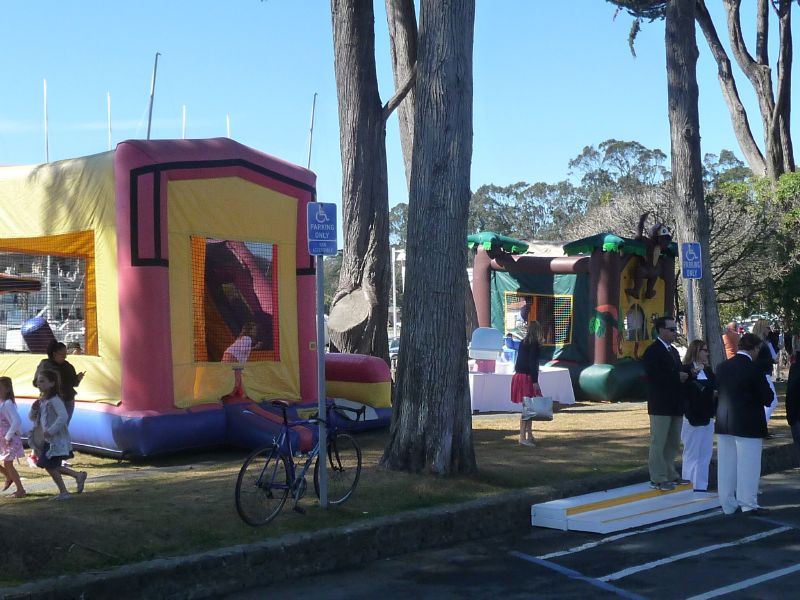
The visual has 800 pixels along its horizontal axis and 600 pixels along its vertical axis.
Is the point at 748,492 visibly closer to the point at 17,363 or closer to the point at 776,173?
the point at 17,363

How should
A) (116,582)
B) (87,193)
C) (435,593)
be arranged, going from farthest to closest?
1. (87,193)
2. (435,593)
3. (116,582)

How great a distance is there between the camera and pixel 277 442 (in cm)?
809

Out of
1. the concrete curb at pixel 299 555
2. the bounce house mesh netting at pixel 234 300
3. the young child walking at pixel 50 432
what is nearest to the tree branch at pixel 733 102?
the bounce house mesh netting at pixel 234 300

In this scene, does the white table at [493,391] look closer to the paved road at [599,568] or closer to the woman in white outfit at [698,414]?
the woman in white outfit at [698,414]

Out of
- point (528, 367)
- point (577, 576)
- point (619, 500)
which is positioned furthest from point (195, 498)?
point (528, 367)

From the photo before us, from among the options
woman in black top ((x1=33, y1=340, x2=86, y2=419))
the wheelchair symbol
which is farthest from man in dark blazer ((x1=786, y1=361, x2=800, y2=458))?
woman in black top ((x1=33, y1=340, x2=86, y2=419))

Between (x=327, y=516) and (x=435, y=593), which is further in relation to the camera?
(x=327, y=516)

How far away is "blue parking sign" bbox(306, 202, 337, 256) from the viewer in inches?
328

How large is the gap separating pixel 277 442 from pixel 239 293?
4.57 metres

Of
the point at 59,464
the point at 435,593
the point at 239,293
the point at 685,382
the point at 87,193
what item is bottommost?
the point at 435,593

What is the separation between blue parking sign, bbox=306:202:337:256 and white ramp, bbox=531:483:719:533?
9.97 feet

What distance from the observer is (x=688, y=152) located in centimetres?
1627

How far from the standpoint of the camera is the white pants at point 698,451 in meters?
10.1

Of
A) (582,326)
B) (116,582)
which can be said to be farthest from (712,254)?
(116,582)
